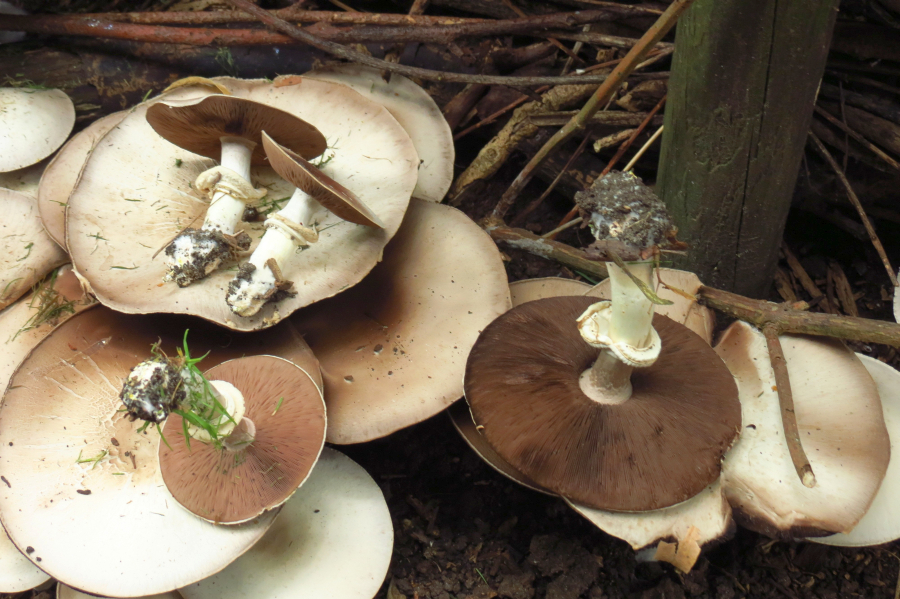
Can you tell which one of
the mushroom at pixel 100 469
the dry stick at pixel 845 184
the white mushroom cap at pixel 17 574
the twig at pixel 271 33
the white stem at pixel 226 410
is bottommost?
the white mushroom cap at pixel 17 574

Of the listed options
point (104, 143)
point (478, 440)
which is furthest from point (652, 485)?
point (104, 143)

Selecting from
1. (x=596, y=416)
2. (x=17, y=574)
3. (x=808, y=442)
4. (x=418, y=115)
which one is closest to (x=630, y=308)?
(x=596, y=416)

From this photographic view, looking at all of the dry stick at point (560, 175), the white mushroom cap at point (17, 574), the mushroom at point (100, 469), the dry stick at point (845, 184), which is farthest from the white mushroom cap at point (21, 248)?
the dry stick at point (845, 184)

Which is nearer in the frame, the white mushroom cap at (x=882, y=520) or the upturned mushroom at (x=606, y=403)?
the upturned mushroom at (x=606, y=403)

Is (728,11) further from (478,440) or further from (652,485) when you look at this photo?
(478,440)

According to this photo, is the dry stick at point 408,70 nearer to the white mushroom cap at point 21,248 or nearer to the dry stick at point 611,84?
the dry stick at point 611,84
